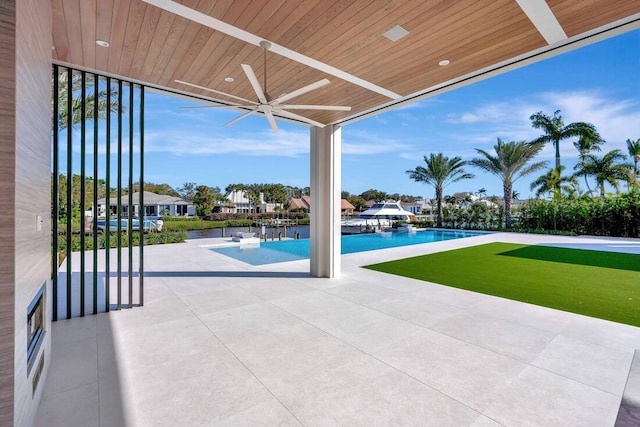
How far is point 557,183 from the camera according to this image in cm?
1766

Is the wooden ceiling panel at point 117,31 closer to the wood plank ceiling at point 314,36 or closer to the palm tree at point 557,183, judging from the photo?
the wood plank ceiling at point 314,36

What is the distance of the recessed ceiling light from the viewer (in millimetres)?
2838

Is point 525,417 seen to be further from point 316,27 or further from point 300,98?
point 300,98

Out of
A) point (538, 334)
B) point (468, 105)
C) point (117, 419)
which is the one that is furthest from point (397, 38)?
point (468, 105)

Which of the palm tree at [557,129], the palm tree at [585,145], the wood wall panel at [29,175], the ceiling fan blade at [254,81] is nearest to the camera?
the wood wall panel at [29,175]

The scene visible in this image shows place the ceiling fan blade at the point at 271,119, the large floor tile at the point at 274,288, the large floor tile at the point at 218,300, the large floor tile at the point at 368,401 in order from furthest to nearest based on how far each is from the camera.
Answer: the large floor tile at the point at 274,288 < the large floor tile at the point at 218,300 < the ceiling fan blade at the point at 271,119 < the large floor tile at the point at 368,401

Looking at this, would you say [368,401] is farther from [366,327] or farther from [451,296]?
[451,296]

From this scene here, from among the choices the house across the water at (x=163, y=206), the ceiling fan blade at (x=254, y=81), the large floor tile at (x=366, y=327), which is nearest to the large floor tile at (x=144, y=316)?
the large floor tile at (x=366, y=327)

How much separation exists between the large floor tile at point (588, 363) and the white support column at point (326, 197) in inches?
142

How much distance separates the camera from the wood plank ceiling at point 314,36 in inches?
99.7

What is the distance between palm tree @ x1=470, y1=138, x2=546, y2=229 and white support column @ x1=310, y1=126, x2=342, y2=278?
15.2 m

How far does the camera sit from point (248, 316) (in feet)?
12.5

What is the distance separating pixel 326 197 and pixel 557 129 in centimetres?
1884

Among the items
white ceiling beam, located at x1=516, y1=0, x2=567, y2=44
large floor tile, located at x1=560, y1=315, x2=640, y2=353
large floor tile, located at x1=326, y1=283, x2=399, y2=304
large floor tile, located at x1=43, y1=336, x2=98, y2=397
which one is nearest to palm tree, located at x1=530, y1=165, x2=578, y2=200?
large floor tile, located at x1=560, y1=315, x2=640, y2=353
